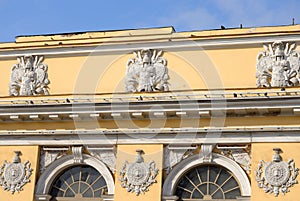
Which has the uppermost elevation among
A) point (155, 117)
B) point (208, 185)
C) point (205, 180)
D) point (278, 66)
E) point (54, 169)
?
point (278, 66)

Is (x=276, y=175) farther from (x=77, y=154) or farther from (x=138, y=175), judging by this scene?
(x=77, y=154)

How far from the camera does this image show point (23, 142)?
18422 millimetres

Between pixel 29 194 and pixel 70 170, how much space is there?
4.03ft

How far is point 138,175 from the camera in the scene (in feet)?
56.6

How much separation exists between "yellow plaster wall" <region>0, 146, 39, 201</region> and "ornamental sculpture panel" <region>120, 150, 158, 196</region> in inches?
96.6

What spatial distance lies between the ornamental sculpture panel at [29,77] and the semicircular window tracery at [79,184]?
243cm

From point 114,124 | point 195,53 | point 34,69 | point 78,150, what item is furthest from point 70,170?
point 195,53

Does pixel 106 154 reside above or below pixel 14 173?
above

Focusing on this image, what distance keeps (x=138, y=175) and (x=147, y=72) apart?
2.78m

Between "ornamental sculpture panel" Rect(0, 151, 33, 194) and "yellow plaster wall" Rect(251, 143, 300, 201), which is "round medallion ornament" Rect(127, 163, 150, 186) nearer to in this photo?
"yellow plaster wall" Rect(251, 143, 300, 201)

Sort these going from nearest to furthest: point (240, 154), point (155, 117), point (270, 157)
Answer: point (270, 157), point (240, 154), point (155, 117)

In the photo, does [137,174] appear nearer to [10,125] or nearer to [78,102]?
[78,102]

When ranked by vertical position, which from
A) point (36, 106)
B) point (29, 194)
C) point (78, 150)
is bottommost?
point (29, 194)

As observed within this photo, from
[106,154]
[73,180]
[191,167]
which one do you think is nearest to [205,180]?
[191,167]
